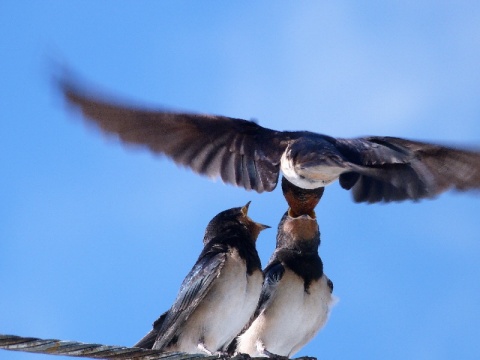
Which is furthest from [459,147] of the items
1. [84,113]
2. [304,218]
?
[84,113]

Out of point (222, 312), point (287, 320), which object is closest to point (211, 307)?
point (222, 312)

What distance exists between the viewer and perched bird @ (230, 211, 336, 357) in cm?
580

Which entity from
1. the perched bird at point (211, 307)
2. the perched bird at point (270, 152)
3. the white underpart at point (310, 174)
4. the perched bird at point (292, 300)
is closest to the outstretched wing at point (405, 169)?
the perched bird at point (270, 152)

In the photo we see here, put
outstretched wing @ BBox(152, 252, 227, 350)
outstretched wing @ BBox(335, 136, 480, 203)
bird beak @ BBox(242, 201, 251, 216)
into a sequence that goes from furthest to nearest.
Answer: bird beak @ BBox(242, 201, 251, 216) < outstretched wing @ BBox(335, 136, 480, 203) < outstretched wing @ BBox(152, 252, 227, 350)

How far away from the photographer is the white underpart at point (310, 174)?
221 inches

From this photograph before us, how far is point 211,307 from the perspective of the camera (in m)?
5.60

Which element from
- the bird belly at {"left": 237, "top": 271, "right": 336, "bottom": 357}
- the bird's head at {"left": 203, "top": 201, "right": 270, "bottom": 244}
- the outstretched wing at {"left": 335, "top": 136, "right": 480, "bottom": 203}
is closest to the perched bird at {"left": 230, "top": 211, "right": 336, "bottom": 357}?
the bird belly at {"left": 237, "top": 271, "right": 336, "bottom": 357}

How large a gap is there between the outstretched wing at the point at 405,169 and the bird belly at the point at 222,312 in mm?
745

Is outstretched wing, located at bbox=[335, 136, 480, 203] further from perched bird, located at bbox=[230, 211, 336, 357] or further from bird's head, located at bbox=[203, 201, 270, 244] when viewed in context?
bird's head, located at bbox=[203, 201, 270, 244]

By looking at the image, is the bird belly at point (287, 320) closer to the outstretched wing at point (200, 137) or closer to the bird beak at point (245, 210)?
the bird beak at point (245, 210)

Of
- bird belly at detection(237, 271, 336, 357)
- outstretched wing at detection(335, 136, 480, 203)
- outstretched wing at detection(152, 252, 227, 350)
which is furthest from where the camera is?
outstretched wing at detection(335, 136, 480, 203)

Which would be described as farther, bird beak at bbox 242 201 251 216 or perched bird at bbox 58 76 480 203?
bird beak at bbox 242 201 251 216

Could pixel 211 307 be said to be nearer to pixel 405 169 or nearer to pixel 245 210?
pixel 245 210

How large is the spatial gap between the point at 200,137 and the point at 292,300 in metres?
0.96
